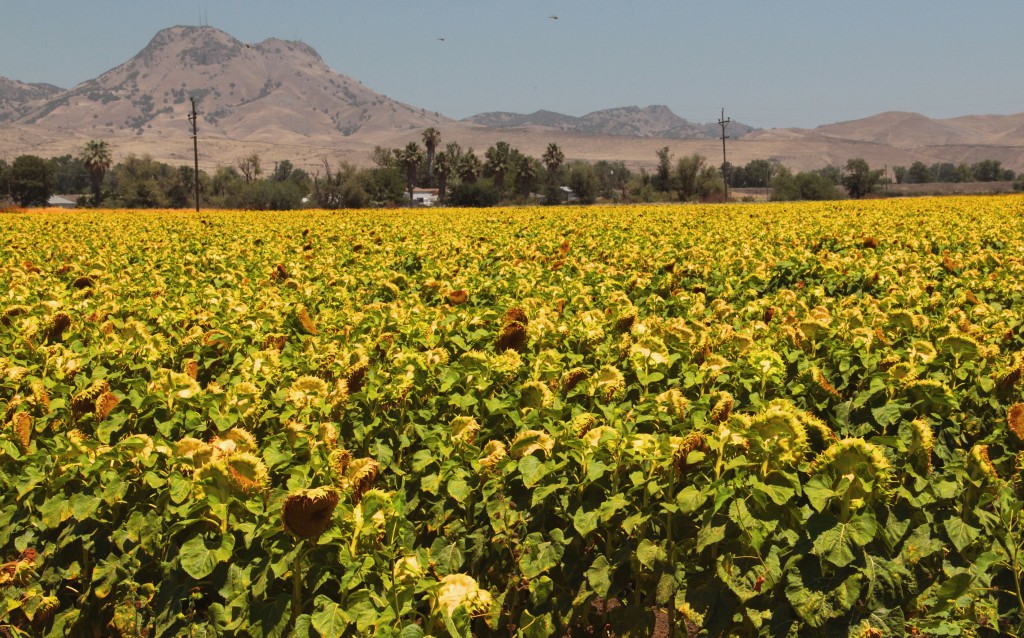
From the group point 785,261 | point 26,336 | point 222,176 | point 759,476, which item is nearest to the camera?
point 759,476

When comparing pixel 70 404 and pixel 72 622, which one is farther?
pixel 70 404

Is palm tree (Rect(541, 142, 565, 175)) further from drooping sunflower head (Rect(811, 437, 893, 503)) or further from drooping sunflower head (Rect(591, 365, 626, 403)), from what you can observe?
drooping sunflower head (Rect(811, 437, 893, 503))

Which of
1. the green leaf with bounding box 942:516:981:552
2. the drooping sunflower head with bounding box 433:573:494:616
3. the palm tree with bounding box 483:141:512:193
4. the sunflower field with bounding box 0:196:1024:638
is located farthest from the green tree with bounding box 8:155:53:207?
the green leaf with bounding box 942:516:981:552

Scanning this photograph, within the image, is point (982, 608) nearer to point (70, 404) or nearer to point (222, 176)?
point (70, 404)

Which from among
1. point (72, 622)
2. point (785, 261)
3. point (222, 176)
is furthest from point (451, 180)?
point (72, 622)

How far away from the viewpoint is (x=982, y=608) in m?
2.79

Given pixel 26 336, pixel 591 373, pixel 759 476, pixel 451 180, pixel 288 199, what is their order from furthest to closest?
pixel 451 180 < pixel 288 199 < pixel 26 336 < pixel 591 373 < pixel 759 476

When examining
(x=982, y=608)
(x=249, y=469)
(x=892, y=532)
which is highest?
(x=249, y=469)

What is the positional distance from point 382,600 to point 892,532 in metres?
1.88

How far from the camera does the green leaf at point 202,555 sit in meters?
3.04

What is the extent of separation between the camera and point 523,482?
340cm

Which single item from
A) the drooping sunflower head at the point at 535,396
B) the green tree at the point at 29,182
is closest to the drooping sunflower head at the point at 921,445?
the drooping sunflower head at the point at 535,396

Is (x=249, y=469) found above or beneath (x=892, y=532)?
above

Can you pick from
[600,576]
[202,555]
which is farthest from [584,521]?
[202,555]
